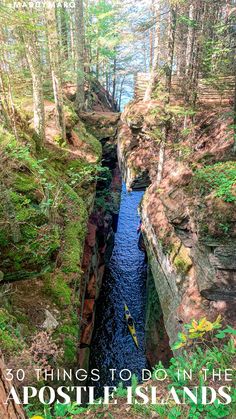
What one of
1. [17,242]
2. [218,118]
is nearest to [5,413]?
[17,242]

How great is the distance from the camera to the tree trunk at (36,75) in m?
9.35

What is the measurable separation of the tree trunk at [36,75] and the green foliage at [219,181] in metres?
6.68

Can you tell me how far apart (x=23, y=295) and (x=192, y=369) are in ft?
15.4

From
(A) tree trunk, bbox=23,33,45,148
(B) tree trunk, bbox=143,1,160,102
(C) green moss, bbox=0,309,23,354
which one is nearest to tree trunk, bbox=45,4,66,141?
(A) tree trunk, bbox=23,33,45,148

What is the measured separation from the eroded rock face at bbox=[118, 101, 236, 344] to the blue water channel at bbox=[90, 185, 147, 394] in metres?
4.79

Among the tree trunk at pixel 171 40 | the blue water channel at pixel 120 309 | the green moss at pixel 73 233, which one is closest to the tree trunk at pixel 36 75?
the green moss at pixel 73 233

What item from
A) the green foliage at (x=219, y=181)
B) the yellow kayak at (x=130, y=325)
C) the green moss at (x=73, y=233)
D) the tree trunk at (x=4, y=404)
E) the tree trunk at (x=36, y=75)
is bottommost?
the yellow kayak at (x=130, y=325)

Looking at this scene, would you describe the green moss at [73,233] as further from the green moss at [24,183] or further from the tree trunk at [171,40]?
the tree trunk at [171,40]

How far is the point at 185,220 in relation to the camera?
8648mm

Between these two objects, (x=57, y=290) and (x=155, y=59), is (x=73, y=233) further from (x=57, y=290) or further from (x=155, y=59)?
(x=155, y=59)

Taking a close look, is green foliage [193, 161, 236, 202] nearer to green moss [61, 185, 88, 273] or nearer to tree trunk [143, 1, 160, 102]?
green moss [61, 185, 88, 273]

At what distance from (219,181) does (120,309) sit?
10840 millimetres

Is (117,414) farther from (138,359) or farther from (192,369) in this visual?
(138,359)

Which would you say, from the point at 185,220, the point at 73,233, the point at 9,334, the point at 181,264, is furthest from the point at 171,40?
the point at 9,334
